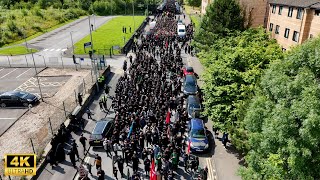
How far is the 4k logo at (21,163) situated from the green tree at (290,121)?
8922 mm

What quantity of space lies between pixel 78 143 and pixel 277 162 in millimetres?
14515

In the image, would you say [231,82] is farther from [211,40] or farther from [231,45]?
[211,40]

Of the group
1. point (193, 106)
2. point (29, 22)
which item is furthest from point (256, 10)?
point (29, 22)

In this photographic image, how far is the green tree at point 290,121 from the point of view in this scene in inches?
375

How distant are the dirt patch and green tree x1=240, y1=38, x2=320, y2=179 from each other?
14.3m

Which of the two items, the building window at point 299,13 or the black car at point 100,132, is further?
the building window at point 299,13

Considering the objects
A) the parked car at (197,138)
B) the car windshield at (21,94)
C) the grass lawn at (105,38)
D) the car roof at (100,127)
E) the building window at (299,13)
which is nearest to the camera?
the parked car at (197,138)

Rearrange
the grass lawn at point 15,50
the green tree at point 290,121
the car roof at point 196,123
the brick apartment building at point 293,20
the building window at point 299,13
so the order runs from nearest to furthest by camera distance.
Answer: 1. the green tree at point 290,121
2. the car roof at point 196,123
3. the brick apartment building at point 293,20
4. the building window at point 299,13
5. the grass lawn at point 15,50

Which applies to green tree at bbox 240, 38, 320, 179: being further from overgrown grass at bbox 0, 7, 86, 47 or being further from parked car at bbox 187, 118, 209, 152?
overgrown grass at bbox 0, 7, 86, 47

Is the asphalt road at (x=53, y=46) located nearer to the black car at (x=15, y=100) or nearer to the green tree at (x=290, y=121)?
the black car at (x=15, y=100)

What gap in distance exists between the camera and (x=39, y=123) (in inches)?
917

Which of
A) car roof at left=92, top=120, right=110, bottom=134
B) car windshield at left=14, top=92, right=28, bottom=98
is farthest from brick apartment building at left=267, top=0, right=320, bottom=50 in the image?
car windshield at left=14, top=92, right=28, bottom=98

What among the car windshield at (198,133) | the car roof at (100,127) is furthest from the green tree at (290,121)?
the car roof at (100,127)

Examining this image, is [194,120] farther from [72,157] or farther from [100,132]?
[72,157]
